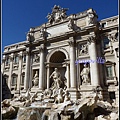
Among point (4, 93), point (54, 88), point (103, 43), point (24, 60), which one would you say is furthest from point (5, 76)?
point (103, 43)

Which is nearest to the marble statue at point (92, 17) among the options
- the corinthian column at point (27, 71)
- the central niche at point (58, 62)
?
the central niche at point (58, 62)

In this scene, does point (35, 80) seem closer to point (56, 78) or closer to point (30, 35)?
point (56, 78)

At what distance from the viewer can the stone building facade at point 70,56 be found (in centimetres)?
1477

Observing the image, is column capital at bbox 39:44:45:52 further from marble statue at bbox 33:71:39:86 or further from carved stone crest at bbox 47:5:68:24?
carved stone crest at bbox 47:5:68:24

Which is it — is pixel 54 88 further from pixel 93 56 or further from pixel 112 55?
pixel 112 55

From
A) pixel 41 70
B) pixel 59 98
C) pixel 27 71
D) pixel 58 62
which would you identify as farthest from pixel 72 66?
pixel 27 71

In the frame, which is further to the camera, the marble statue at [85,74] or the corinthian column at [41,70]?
the corinthian column at [41,70]

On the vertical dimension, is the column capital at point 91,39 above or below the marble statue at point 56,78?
above

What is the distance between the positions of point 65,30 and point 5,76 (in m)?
12.2

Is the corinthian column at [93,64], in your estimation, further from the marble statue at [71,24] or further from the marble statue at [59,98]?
the marble statue at [59,98]

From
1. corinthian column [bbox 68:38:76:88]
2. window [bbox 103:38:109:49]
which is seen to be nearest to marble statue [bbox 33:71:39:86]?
corinthian column [bbox 68:38:76:88]

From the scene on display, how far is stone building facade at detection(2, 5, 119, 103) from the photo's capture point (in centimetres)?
1477

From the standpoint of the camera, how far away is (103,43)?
51.9 feet

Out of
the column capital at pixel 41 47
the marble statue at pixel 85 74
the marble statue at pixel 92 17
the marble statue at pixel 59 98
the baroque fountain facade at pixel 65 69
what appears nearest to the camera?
the baroque fountain facade at pixel 65 69
